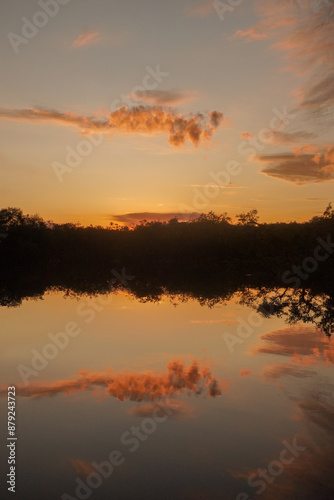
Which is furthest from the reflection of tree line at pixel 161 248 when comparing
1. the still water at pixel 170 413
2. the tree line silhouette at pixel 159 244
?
the still water at pixel 170 413

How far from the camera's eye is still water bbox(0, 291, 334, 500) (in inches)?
252

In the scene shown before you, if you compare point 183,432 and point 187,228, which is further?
point 187,228

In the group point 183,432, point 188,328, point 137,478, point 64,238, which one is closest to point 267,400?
point 183,432

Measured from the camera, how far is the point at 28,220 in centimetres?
8425

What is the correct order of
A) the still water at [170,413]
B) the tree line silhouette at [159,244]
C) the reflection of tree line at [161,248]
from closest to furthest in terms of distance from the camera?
the still water at [170,413] < the reflection of tree line at [161,248] < the tree line silhouette at [159,244]

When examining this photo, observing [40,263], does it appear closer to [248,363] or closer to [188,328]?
[188,328]

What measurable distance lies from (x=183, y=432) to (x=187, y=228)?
8576 cm

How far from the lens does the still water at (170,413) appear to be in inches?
252

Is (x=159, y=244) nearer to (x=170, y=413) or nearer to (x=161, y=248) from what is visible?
(x=161, y=248)

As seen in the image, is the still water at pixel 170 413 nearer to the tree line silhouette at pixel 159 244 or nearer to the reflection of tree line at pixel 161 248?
the reflection of tree line at pixel 161 248

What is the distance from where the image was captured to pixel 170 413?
29.2 ft

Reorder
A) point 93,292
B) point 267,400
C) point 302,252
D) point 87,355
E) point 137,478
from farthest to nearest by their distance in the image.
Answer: point 302,252 → point 93,292 → point 87,355 → point 267,400 → point 137,478

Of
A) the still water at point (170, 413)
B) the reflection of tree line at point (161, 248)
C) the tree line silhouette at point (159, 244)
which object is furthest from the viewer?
the tree line silhouette at point (159, 244)

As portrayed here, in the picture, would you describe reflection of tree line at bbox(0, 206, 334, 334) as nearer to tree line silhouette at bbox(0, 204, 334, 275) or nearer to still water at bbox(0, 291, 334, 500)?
tree line silhouette at bbox(0, 204, 334, 275)
